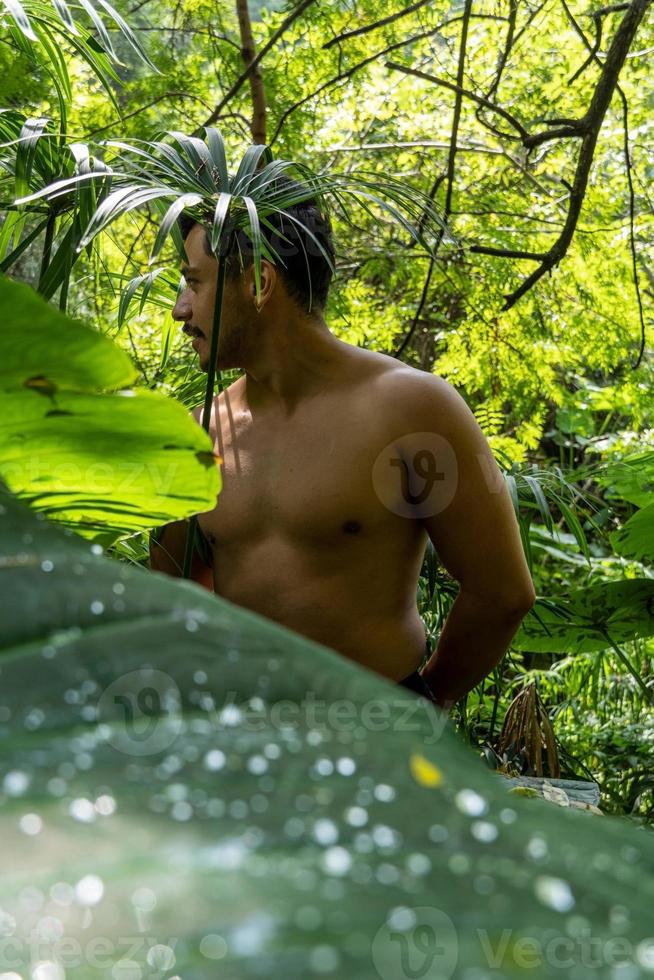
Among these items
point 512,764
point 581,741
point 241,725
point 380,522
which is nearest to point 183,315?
point 380,522

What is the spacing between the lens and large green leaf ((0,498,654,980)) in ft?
0.56

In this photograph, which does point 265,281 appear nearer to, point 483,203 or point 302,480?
point 302,480

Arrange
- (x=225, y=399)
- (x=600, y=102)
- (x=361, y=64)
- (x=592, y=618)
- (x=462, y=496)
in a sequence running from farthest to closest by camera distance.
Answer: (x=592, y=618) < (x=361, y=64) < (x=600, y=102) < (x=225, y=399) < (x=462, y=496)

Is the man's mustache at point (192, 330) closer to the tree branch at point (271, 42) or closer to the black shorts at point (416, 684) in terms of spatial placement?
the black shorts at point (416, 684)

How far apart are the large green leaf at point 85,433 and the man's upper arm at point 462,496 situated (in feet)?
2.40

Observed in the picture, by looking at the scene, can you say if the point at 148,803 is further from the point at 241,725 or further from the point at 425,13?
the point at 425,13

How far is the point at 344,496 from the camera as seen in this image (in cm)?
129

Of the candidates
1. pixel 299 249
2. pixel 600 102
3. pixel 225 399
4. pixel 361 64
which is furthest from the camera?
pixel 361 64

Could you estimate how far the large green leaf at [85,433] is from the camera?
417 millimetres

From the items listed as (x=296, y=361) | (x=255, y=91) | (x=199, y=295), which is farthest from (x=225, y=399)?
(x=255, y=91)

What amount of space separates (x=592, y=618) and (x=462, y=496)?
1435 mm

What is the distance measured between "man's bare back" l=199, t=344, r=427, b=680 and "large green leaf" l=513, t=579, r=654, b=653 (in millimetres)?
1121

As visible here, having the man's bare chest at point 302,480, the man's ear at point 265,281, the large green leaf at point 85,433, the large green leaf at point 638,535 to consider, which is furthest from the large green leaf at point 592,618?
the large green leaf at point 85,433

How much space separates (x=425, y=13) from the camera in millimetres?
3732
